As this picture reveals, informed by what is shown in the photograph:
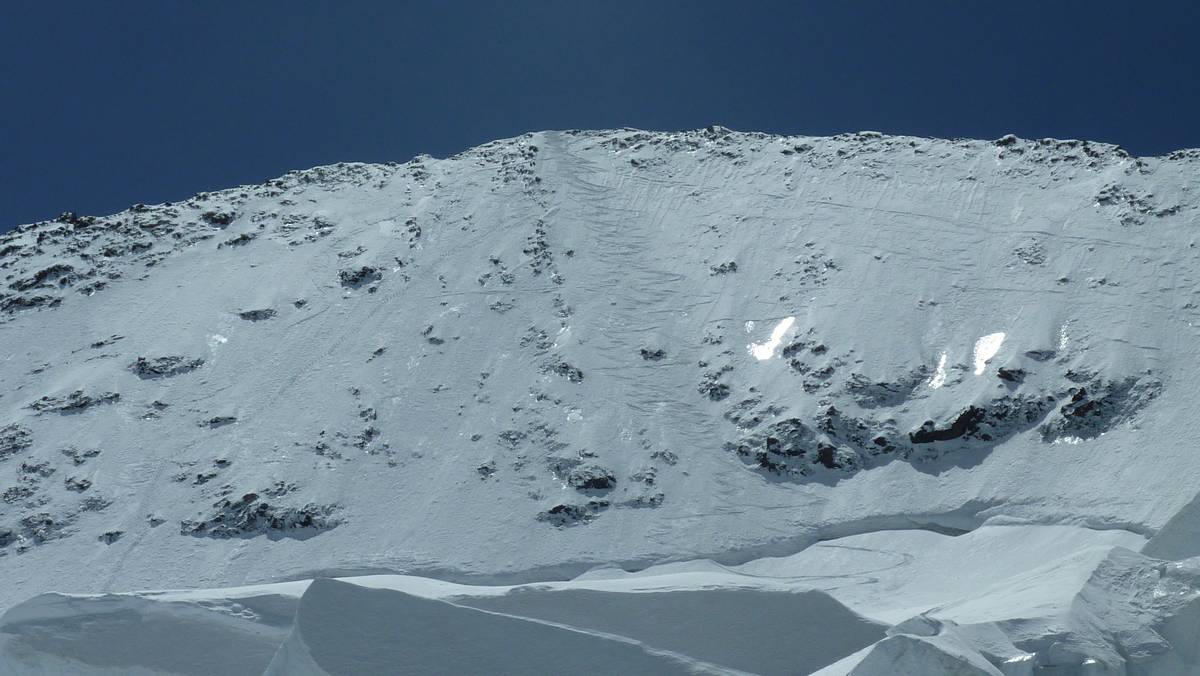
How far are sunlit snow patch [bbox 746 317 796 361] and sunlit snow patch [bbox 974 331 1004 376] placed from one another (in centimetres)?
457

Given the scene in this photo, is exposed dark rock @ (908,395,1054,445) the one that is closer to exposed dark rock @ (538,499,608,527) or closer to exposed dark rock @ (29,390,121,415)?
exposed dark rock @ (538,499,608,527)

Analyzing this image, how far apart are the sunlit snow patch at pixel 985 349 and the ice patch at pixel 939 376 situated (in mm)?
686

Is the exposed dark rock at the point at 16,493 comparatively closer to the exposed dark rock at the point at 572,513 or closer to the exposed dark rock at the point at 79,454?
the exposed dark rock at the point at 79,454

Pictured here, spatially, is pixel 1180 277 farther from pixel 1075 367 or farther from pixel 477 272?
pixel 477 272

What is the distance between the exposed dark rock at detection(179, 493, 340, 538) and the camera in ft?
85.9

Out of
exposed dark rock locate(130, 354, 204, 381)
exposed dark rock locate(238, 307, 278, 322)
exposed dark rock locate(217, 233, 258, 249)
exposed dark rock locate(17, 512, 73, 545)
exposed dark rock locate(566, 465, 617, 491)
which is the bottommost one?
exposed dark rock locate(17, 512, 73, 545)

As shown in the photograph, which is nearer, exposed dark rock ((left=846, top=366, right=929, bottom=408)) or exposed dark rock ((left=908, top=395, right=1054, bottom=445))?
exposed dark rock ((left=908, top=395, right=1054, bottom=445))

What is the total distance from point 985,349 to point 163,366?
19.8 metres

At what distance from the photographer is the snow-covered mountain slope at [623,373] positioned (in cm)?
2489

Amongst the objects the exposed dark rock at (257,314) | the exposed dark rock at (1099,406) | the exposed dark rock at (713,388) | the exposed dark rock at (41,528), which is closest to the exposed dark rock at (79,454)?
the exposed dark rock at (41,528)

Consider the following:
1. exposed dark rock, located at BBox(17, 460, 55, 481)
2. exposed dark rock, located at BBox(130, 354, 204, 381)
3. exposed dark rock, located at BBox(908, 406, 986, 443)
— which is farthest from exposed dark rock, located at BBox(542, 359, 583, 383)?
exposed dark rock, located at BBox(17, 460, 55, 481)

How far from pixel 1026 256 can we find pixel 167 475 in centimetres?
2087

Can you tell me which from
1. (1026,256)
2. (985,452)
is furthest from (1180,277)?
(985,452)

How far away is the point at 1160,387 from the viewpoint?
2634 centimetres
